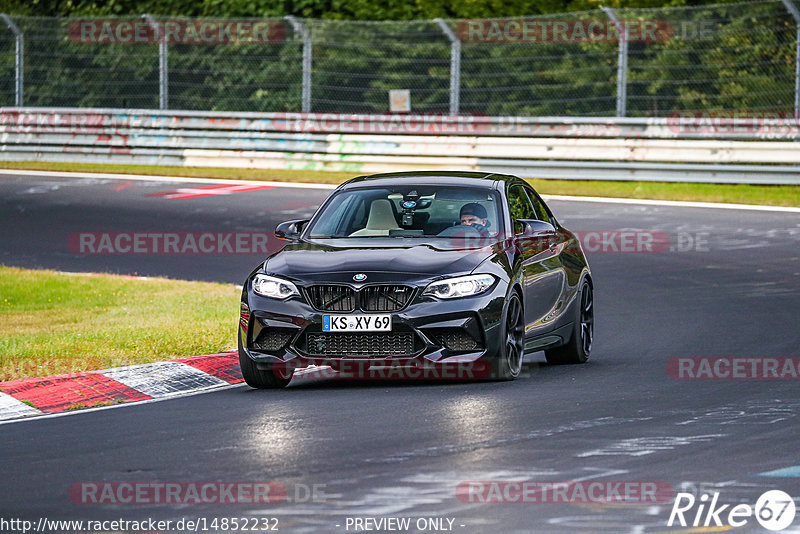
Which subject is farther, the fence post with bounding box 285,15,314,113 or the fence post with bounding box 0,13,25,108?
the fence post with bounding box 0,13,25,108

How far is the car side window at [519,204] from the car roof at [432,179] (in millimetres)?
135

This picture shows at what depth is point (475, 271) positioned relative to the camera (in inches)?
396

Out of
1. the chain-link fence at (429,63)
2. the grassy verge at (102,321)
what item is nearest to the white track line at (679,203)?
the chain-link fence at (429,63)

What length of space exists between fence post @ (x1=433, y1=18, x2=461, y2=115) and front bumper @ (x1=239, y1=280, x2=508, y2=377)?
53.4 feet

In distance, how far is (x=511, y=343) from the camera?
10.3 meters

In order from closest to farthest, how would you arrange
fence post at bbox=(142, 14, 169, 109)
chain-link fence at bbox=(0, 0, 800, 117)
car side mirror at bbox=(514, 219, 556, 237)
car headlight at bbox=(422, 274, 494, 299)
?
car headlight at bbox=(422, 274, 494, 299), car side mirror at bbox=(514, 219, 556, 237), chain-link fence at bbox=(0, 0, 800, 117), fence post at bbox=(142, 14, 169, 109)

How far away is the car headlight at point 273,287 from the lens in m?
9.99

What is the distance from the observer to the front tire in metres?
10.1

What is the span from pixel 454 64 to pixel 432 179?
48.5 feet

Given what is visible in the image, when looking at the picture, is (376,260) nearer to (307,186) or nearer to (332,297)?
(332,297)

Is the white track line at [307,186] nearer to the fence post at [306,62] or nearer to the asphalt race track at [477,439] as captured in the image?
the fence post at [306,62]

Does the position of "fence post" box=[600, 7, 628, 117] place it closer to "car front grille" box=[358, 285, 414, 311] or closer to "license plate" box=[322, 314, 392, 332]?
"car front grille" box=[358, 285, 414, 311]

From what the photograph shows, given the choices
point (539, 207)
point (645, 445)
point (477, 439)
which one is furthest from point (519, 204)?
point (645, 445)

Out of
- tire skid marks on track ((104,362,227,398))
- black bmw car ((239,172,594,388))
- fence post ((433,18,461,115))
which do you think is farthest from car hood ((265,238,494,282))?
fence post ((433,18,461,115))
